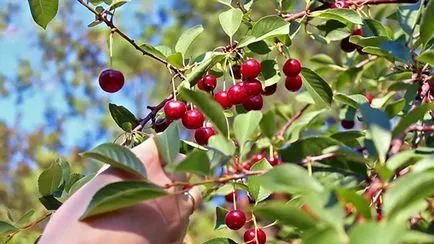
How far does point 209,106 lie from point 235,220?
0.37 metres

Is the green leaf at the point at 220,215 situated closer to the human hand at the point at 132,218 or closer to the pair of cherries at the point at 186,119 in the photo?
the pair of cherries at the point at 186,119

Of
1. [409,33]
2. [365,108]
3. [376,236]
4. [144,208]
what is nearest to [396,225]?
[376,236]

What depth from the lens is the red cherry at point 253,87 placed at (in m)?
1.04

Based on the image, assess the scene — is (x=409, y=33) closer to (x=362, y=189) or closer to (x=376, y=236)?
(x=362, y=189)

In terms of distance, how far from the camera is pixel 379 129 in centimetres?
60

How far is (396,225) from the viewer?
46cm

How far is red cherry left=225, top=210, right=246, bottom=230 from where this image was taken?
3.30ft

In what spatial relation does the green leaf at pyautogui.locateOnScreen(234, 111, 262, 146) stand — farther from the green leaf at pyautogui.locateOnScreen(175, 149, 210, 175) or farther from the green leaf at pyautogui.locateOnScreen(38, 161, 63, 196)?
the green leaf at pyautogui.locateOnScreen(38, 161, 63, 196)

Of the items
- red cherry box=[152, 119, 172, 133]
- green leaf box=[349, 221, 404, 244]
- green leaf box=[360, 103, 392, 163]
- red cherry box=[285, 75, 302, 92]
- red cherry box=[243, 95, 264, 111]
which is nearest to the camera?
green leaf box=[349, 221, 404, 244]

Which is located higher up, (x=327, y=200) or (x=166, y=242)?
(x=327, y=200)

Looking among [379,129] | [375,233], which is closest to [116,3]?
[379,129]

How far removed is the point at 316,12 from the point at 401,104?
349 mm

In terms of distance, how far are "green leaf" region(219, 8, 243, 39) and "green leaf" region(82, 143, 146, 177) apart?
0.43 m

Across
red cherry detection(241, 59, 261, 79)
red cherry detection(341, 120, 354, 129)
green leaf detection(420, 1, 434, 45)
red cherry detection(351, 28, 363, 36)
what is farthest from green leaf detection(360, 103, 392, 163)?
red cherry detection(341, 120, 354, 129)
